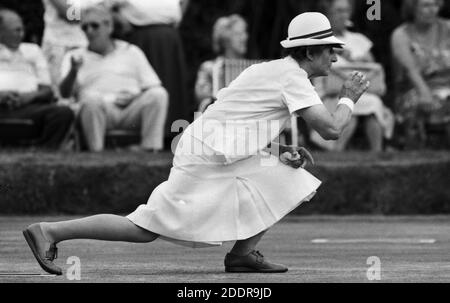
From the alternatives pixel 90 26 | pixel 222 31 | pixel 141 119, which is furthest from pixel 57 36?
pixel 222 31

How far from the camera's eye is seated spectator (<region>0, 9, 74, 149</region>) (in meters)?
14.1

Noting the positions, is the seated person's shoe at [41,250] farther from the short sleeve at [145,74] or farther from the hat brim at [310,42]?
the short sleeve at [145,74]

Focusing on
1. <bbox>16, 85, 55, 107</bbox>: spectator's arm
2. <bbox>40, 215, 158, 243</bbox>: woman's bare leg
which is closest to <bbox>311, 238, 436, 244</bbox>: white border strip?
<bbox>40, 215, 158, 243</bbox>: woman's bare leg

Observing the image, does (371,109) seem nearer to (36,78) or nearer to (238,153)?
(36,78)

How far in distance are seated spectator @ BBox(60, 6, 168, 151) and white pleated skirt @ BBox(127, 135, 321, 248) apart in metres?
6.16

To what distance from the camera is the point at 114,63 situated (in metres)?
14.5

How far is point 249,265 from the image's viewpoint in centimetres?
845

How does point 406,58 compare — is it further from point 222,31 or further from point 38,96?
point 38,96

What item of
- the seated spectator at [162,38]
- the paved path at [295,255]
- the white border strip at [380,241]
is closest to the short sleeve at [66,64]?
the seated spectator at [162,38]

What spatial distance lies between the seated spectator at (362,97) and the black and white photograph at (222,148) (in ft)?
0.07

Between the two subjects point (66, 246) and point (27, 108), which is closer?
point (66, 246)

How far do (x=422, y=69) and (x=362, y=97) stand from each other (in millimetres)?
894

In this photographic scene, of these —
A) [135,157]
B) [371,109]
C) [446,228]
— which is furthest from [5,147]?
[446,228]
